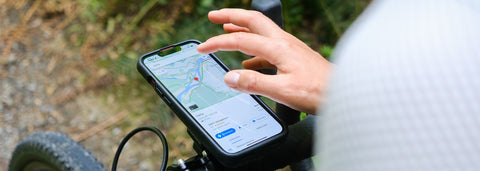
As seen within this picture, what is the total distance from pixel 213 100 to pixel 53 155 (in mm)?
434

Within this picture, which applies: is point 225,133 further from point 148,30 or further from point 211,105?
point 148,30

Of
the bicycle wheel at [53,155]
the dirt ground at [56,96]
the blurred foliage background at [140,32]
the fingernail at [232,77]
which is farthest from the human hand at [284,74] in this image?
the dirt ground at [56,96]

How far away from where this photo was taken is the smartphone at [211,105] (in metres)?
0.65

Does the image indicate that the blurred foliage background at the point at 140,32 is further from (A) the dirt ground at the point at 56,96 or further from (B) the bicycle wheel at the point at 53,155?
(B) the bicycle wheel at the point at 53,155

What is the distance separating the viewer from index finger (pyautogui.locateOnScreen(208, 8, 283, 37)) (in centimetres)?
66

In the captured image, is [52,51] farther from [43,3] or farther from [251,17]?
[251,17]

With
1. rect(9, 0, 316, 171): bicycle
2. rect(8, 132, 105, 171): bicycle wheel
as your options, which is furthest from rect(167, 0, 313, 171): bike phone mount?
rect(8, 132, 105, 171): bicycle wheel

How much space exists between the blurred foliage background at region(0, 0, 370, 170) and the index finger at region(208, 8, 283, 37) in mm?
1011

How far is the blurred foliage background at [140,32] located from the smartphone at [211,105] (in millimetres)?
917

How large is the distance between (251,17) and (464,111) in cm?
44

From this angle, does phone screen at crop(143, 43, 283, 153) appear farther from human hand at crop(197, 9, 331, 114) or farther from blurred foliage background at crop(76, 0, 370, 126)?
blurred foliage background at crop(76, 0, 370, 126)

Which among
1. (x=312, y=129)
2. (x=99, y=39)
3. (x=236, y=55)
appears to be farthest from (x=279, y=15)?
(x=99, y=39)

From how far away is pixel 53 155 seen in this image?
0.96m

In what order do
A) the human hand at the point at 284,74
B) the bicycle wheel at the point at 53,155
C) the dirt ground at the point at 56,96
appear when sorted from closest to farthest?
1. the human hand at the point at 284,74
2. the bicycle wheel at the point at 53,155
3. the dirt ground at the point at 56,96
